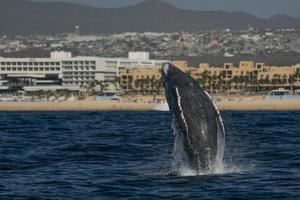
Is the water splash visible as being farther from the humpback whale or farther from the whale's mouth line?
the whale's mouth line

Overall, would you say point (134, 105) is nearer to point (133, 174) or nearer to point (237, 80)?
point (237, 80)

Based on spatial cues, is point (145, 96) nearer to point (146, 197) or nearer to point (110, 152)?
point (110, 152)

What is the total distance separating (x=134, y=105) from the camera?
166 metres

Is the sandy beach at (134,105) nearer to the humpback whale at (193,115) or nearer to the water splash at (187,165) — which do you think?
the water splash at (187,165)

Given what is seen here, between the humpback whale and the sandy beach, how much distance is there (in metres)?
133

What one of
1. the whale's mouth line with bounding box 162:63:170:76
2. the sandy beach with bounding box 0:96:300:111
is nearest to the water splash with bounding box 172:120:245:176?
the whale's mouth line with bounding box 162:63:170:76

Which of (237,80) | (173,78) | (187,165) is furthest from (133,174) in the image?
(237,80)

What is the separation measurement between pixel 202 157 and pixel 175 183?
1.23 meters

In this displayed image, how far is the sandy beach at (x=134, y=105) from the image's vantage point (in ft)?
522

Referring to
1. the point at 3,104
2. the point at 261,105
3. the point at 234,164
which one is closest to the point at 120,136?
the point at 234,164

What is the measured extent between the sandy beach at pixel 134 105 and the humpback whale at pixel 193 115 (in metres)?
133

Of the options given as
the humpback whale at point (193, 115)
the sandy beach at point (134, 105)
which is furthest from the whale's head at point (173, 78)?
the sandy beach at point (134, 105)

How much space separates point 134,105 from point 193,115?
142889 millimetres

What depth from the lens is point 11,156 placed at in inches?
1335
